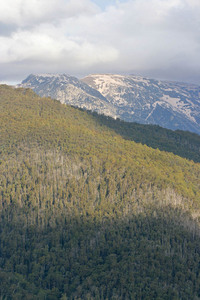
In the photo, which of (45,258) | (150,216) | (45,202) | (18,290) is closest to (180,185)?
(150,216)

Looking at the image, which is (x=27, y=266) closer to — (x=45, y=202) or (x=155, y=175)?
(x=45, y=202)

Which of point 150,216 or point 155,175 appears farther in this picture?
point 155,175

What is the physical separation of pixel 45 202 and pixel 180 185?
67.3 metres

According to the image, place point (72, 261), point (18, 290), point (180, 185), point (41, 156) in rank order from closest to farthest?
point (18, 290) → point (72, 261) → point (180, 185) → point (41, 156)

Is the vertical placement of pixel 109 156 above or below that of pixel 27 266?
above

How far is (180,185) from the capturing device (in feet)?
587

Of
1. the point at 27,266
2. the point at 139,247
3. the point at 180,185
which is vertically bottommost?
the point at 27,266

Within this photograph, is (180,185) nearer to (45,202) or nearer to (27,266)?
(45,202)

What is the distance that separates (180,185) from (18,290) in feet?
326

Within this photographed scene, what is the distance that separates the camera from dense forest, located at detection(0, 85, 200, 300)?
4360 inches

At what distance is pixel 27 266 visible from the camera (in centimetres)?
12656

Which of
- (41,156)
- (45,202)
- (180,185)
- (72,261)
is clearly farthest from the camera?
(41,156)

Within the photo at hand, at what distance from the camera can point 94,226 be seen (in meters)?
148

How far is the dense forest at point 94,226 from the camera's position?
110750 mm
